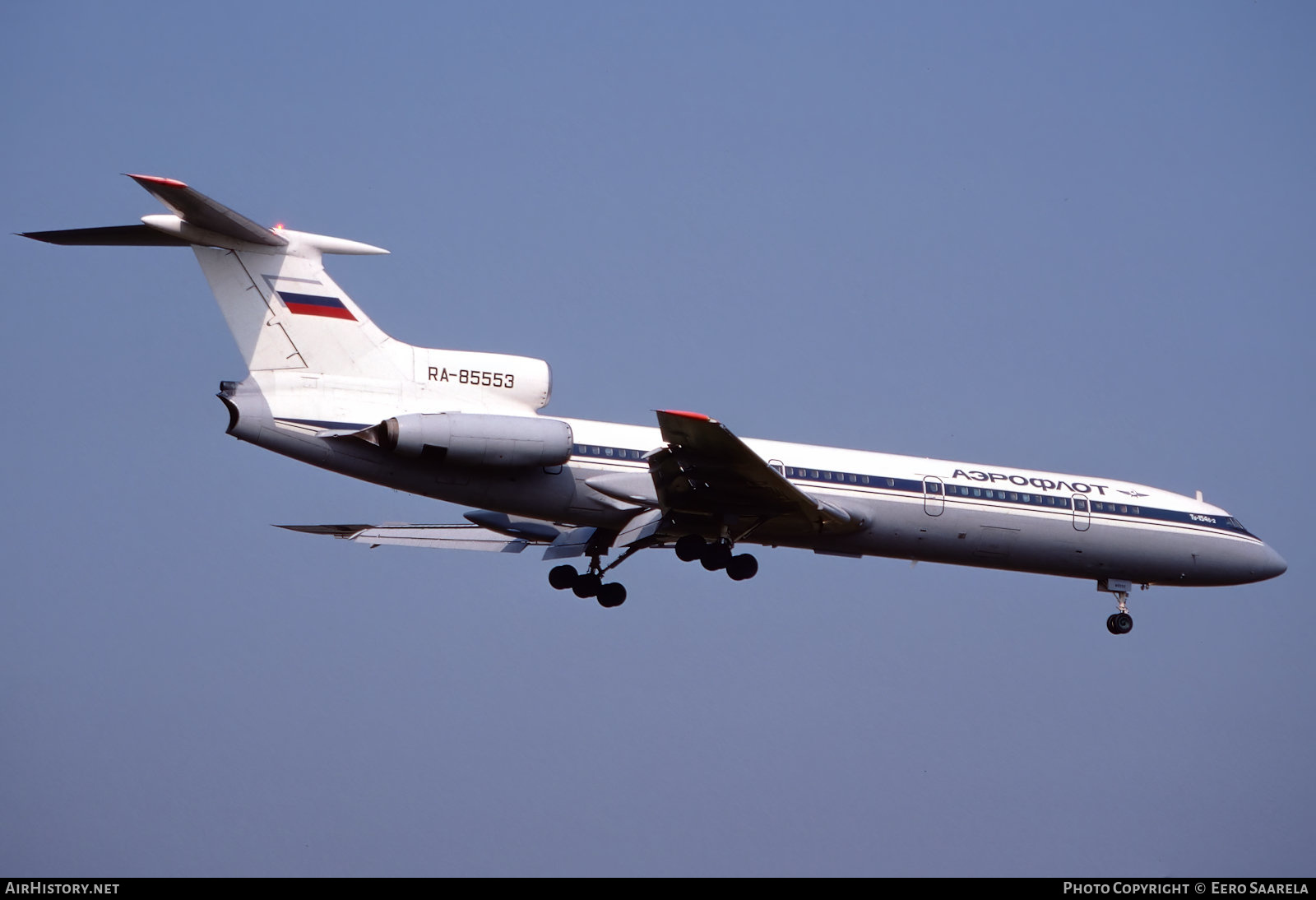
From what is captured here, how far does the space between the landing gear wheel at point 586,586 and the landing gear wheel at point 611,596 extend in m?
0.10

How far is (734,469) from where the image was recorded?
72.5ft

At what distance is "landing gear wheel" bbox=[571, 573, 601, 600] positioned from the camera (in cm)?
2530

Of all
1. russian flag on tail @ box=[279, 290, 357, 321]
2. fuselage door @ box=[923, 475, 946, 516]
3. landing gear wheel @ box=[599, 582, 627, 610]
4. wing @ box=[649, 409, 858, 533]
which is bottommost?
landing gear wheel @ box=[599, 582, 627, 610]

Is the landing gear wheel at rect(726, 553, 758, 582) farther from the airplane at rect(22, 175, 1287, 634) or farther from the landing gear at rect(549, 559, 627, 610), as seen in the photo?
the landing gear at rect(549, 559, 627, 610)

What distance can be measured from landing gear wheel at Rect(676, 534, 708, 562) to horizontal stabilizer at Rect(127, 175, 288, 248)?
25.9ft

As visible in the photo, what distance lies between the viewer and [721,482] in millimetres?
22469

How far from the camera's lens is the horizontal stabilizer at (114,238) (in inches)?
748

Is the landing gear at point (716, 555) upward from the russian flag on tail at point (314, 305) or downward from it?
downward

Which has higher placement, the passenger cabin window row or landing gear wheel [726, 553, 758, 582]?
the passenger cabin window row

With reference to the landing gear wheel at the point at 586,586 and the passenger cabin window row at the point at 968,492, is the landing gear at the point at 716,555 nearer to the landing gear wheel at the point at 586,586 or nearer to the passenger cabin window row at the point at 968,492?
the passenger cabin window row at the point at 968,492

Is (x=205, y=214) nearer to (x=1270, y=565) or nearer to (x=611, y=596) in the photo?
(x=611, y=596)

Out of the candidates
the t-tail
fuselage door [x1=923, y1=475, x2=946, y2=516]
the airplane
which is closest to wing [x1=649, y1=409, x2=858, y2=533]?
the airplane

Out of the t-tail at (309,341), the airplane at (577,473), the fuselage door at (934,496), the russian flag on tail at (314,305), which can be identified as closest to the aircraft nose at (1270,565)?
the airplane at (577,473)

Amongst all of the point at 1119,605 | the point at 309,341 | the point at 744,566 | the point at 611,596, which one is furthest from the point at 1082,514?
the point at 309,341
